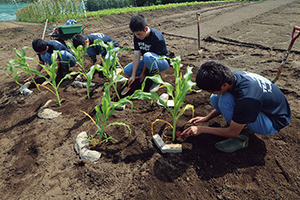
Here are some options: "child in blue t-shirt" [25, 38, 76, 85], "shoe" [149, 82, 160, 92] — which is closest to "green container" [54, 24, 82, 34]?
"child in blue t-shirt" [25, 38, 76, 85]

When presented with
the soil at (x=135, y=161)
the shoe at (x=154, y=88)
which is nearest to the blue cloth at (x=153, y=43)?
the shoe at (x=154, y=88)

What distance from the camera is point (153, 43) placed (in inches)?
94.9

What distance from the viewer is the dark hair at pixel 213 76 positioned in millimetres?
1177

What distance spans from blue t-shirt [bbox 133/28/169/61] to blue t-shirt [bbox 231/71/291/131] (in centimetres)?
134

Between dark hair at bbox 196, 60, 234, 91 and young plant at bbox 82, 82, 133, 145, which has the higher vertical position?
dark hair at bbox 196, 60, 234, 91

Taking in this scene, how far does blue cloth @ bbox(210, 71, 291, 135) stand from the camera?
120 cm

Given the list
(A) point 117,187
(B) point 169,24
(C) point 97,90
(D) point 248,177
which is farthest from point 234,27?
(A) point 117,187

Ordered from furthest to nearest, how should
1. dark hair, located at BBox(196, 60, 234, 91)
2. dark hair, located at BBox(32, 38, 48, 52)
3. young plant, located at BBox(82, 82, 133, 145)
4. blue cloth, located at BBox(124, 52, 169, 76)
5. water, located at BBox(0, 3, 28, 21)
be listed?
water, located at BBox(0, 3, 28, 21) < dark hair, located at BBox(32, 38, 48, 52) < blue cloth, located at BBox(124, 52, 169, 76) < young plant, located at BBox(82, 82, 133, 145) < dark hair, located at BBox(196, 60, 234, 91)

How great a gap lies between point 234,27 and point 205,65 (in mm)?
5045

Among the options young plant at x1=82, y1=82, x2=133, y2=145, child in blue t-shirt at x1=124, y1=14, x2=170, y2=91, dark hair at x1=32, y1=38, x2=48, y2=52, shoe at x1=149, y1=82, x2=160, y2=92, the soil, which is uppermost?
dark hair at x1=32, y1=38, x2=48, y2=52

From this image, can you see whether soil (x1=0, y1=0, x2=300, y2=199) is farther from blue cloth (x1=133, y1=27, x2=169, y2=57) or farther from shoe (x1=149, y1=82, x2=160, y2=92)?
blue cloth (x1=133, y1=27, x2=169, y2=57)

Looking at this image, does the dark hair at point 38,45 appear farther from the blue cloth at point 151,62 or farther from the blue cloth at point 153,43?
the blue cloth at point 153,43

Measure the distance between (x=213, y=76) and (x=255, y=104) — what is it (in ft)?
1.20

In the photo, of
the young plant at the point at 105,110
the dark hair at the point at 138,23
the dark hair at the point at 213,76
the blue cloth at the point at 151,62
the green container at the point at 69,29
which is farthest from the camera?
the green container at the point at 69,29
